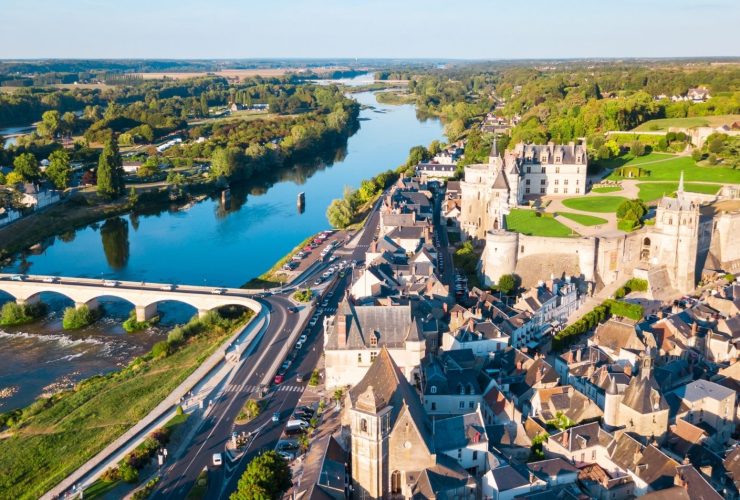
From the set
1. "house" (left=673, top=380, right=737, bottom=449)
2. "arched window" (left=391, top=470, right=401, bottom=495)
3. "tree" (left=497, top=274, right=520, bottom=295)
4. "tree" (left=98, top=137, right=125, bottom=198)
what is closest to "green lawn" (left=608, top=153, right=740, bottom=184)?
"tree" (left=497, top=274, right=520, bottom=295)

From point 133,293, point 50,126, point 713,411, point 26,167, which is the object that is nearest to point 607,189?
point 713,411

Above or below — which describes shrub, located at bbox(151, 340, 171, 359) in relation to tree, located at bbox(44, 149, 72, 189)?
below

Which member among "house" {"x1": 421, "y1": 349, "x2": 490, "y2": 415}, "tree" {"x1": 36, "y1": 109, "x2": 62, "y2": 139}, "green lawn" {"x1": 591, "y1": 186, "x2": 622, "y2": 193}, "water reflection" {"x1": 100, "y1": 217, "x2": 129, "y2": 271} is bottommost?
"water reflection" {"x1": 100, "y1": 217, "x2": 129, "y2": 271}

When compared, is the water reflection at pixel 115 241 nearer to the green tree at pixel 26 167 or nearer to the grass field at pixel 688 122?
the green tree at pixel 26 167

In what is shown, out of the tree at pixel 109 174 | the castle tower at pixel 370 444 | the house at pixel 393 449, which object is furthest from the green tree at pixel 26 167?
the castle tower at pixel 370 444

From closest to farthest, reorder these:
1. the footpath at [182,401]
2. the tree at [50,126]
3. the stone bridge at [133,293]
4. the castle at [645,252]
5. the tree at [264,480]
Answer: the tree at [264,480] < the footpath at [182,401] < the castle at [645,252] < the stone bridge at [133,293] < the tree at [50,126]

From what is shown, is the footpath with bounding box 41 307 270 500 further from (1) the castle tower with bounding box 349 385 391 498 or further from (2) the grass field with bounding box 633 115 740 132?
(2) the grass field with bounding box 633 115 740 132
